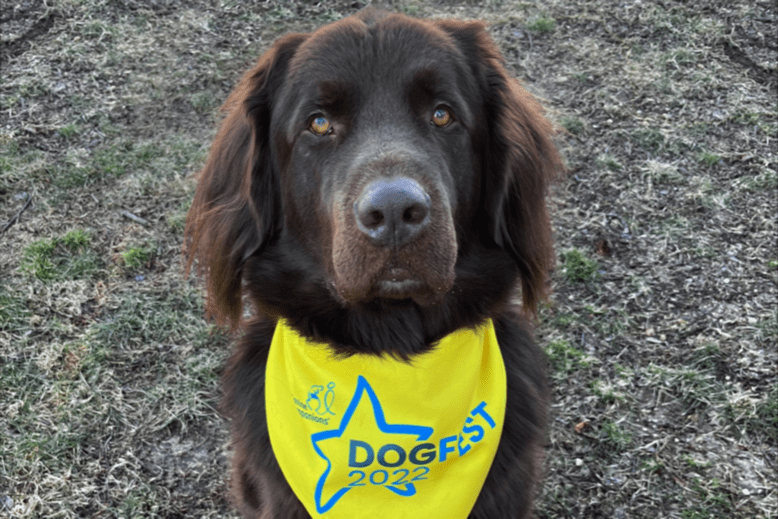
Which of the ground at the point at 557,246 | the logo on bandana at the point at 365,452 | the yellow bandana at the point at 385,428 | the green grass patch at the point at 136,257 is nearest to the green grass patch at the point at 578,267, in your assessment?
the ground at the point at 557,246

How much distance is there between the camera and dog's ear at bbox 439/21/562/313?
9.24ft

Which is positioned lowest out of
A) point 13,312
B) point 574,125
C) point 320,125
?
point 13,312

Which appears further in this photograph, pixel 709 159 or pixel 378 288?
pixel 709 159

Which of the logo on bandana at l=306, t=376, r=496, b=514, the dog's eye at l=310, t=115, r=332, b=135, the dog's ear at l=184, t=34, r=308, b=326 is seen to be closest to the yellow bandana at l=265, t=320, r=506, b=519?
the logo on bandana at l=306, t=376, r=496, b=514

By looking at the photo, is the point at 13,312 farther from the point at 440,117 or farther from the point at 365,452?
the point at 440,117

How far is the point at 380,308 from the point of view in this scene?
8.85ft

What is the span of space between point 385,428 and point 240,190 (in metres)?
1.14

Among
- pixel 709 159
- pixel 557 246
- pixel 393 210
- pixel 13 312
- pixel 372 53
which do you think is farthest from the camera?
pixel 709 159

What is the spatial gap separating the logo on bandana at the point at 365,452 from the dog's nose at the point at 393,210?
73 centimetres

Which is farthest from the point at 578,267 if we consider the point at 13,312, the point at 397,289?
the point at 13,312

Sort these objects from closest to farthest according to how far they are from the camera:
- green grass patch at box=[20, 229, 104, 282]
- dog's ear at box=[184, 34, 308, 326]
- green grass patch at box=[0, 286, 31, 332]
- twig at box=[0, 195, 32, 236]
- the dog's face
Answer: the dog's face < dog's ear at box=[184, 34, 308, 326] < green grass patch at box=[0, 286, 31, 332] < green grass patch at box=[20, 229, 104, 282] < twig at box=[0, 195, 32, 236]

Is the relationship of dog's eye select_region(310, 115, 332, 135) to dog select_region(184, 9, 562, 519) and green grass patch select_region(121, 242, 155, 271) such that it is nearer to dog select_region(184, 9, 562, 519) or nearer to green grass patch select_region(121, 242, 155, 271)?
dog select_region(184, 9, 562, 519)

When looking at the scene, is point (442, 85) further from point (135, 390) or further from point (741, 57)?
point (741, 57)

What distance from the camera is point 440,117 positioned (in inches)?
104
